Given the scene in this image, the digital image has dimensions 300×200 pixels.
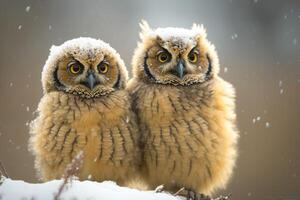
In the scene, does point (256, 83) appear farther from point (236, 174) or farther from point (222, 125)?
point (222, 125)

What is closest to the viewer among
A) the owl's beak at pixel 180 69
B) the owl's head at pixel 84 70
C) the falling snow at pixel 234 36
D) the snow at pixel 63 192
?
the snow at pixel 63 192

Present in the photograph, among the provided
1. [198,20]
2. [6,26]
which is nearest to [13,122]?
[6,26]

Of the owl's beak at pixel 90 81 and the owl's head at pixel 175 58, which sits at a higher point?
the owl's head at pixel 175 58

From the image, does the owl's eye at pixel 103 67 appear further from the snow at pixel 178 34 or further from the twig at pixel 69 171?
the twig at pixel 69 171

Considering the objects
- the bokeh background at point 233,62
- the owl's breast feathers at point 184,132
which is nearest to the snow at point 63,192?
the owl's breast feathers at point 184,132

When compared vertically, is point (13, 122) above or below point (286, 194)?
above

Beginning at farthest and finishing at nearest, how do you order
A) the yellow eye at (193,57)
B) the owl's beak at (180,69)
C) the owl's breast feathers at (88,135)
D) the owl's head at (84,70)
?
the yellow eye at (193,57)
the owl's beak at (180,69)
the owl's head at (84,70)
the owl's breast feathers at (88,135)
